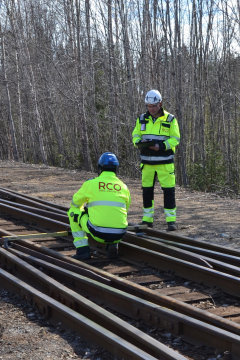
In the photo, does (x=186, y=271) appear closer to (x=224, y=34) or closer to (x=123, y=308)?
(x=123, y=308)

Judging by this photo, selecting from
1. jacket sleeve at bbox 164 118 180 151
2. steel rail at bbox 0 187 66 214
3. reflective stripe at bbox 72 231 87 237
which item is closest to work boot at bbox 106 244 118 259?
reflective stripe at bbox 72 231 87 237

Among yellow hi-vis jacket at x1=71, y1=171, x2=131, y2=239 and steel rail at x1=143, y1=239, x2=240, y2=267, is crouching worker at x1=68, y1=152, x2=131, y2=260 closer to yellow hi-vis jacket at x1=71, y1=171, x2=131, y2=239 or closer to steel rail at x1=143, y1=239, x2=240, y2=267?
yellow hi-vis jacket at x1=71, y1=171, x2=131, y2=239

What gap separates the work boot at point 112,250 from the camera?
7.09 m

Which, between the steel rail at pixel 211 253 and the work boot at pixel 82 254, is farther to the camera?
the work boot at pixel 82 254

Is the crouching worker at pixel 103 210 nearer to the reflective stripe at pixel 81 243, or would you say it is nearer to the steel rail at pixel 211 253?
the reflective stripe at pixel 81 243

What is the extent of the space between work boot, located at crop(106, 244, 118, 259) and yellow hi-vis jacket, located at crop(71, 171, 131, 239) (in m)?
0.27

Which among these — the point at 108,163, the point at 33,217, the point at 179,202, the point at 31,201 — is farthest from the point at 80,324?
the point at 179,202

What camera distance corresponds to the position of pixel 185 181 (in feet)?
61.4

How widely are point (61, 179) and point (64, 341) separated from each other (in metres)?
12.4

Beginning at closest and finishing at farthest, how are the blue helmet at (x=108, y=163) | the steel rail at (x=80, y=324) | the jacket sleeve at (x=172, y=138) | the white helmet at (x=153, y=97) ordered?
the steel rail at (x=80, y=324) < the blue helmet at (x=108, y=163) < the white helmet at (x=153, y=97) < the jacket sleeve at (x=172, y=138)

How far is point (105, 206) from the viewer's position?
6.72m

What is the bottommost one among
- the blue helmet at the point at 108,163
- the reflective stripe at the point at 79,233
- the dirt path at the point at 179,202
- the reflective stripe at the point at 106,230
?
the dirt path at the point at 179,202

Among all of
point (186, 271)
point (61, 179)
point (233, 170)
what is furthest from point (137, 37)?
point (186, 271)

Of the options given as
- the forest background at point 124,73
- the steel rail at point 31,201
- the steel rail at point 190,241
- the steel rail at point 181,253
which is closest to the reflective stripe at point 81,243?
the steel rail at point 181,253
